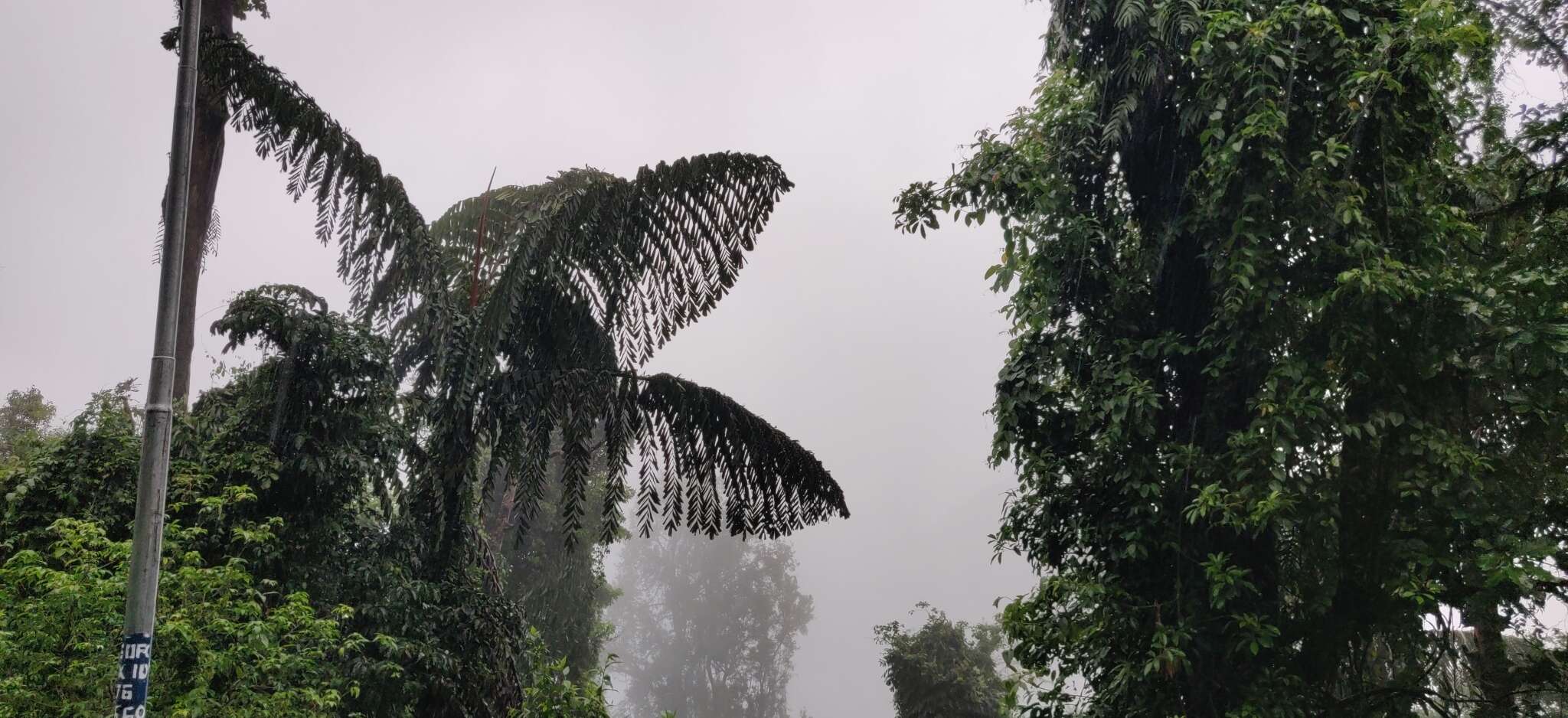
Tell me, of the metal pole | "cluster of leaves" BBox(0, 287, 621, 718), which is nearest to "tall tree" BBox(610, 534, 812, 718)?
"cluster of leaves" BBox(0, 287, 621, 718)

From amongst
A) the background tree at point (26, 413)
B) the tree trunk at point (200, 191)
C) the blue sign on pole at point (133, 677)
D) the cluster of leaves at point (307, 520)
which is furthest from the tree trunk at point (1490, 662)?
the background tree at point (26, 413)

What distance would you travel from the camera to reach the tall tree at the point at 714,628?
52.3 meters

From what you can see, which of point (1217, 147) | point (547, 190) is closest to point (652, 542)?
point (547, 190)

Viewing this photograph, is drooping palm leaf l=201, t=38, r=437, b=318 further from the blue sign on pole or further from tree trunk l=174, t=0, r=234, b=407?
the blue sign on pole

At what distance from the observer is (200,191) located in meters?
10.5

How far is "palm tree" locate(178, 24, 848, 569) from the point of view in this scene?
757 cm

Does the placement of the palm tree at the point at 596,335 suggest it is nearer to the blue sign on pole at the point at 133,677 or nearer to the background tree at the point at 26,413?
the blue sign on pole at the point at 133,677

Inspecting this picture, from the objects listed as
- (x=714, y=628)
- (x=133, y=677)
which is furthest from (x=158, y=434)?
(x=714, y=628)

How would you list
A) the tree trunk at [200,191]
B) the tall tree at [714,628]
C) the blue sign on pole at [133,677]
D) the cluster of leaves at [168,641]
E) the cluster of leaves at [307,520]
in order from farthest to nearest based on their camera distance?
the tall tree at [714,628]
the tree trunk at [200,191]
the cluster of leaves at [307,520]
the cluster of leaves at [168,641]
the blue sign on pole at [133,677]

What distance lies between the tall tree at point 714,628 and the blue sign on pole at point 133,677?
44.9 meters

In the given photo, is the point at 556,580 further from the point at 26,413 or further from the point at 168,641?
the point at 168,641

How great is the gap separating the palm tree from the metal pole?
7.98 feet

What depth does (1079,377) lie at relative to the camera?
963 cm

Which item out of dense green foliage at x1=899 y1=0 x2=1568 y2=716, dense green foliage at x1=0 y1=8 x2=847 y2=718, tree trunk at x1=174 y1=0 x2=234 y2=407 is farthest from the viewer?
tree trunk at x1=174 y1=0 x2=234 y2=407
